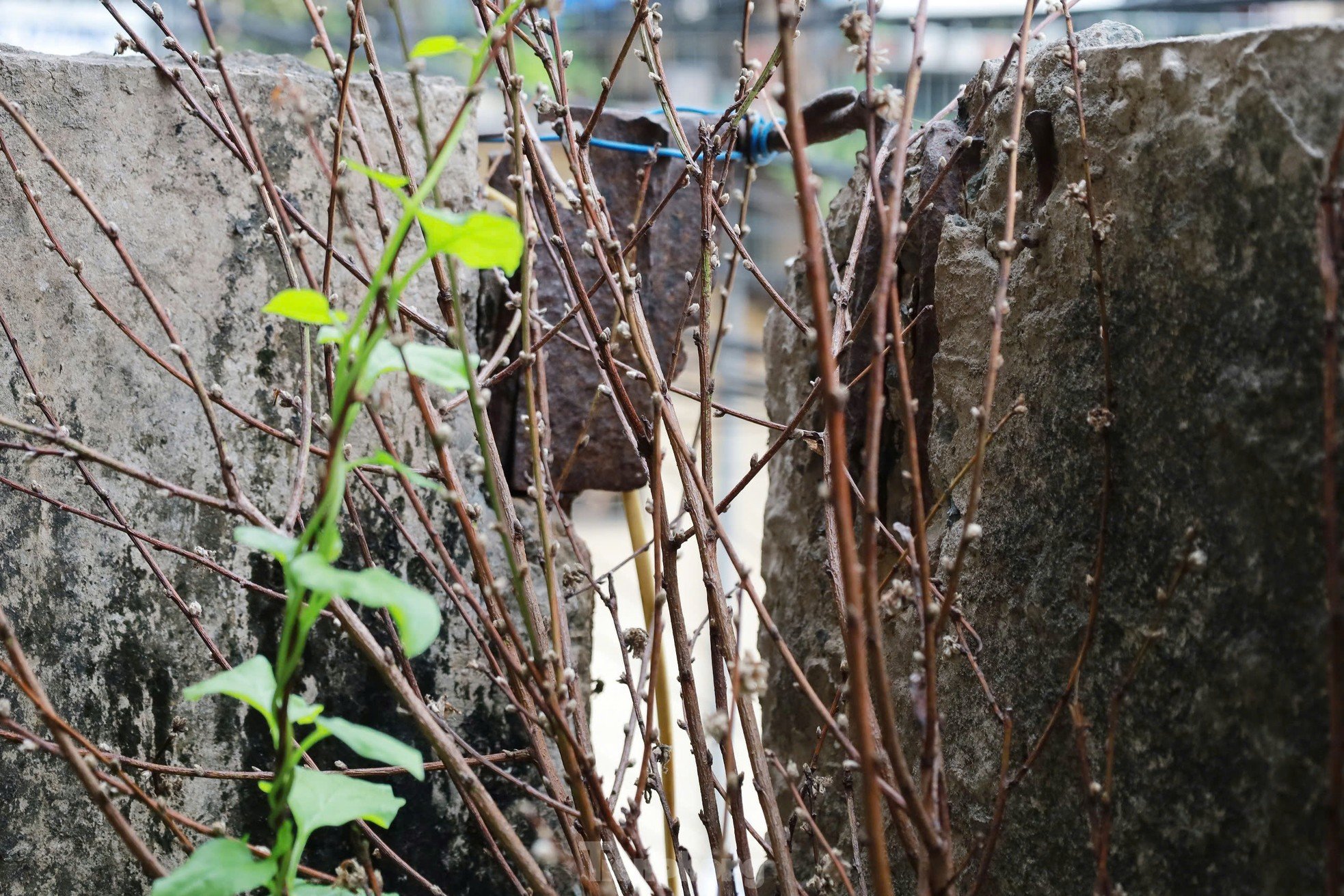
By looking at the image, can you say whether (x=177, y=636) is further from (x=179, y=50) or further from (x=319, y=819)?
(x=319, y=819)

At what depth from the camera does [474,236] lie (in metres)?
0.61

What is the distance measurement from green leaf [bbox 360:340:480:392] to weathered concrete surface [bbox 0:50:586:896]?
2.71 ft

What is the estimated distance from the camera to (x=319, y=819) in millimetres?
637

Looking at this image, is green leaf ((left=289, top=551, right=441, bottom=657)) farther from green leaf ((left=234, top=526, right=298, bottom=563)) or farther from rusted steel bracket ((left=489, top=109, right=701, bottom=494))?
rusted steel bracket ((left=489, top=109, right=701, bottom=494))

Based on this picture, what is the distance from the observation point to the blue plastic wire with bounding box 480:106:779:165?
1678mm

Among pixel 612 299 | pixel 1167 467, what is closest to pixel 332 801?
pixel 1167 467

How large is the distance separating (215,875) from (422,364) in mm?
329

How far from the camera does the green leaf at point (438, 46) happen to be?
59cm

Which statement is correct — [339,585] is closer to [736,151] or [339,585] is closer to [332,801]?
[332,801]

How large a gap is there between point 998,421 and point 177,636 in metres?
1.08

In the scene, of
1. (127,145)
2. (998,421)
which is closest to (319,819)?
(998,421)

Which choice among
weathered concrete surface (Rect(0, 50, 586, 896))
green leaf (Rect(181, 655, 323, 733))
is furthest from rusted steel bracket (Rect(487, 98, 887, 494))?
green leaf (Rect(181, 655, 323, 733))

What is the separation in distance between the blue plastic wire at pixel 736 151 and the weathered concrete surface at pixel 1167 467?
53 centimetres

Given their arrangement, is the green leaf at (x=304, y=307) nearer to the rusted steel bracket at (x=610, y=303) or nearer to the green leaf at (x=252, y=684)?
the green leaf at (x=252, y=684)
